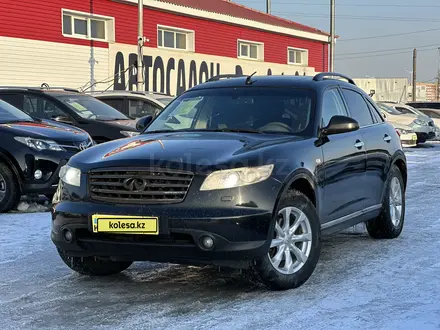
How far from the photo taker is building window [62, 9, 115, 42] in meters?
24.2

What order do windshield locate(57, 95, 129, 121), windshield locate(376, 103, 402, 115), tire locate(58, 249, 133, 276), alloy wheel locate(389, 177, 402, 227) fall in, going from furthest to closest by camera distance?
windshield locate(376, 103, 402, 115) → windshield locate(57, 95, 129, 121) → alloy wheel locate(389, 177, 402, 227) → tire locate(58, 249, 133, 276)

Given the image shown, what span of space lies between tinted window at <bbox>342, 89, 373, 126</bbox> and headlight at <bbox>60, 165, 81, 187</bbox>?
9.24 ft

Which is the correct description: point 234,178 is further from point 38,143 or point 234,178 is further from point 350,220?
point 38,143

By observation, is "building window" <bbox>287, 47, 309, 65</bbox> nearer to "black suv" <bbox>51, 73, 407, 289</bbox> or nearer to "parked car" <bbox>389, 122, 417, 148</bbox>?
"parked car" <bbox>389, 122, 417, 148</bbox>

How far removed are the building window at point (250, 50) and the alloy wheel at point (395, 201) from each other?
26131 mm

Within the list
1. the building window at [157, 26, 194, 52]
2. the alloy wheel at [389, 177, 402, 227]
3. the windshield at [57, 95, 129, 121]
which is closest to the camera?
the alloy wheel at [389, 177, 402, 227]

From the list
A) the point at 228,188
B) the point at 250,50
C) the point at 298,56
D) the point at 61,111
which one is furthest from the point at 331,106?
the point at 298,56

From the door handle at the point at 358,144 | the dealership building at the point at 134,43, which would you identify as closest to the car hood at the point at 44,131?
the door handle at the point at 358,144

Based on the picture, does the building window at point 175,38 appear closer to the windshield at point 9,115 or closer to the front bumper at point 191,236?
the windshield at point 9,115

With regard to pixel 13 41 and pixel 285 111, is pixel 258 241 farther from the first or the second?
pixel 13 41

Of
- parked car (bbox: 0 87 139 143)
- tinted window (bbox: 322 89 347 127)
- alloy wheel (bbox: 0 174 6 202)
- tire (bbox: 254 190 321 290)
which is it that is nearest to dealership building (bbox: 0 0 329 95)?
parked car (bbox: 0 87 139 143)

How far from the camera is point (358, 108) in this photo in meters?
6.96

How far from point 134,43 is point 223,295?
74.5 ft

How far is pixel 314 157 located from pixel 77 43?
2008 centimetres
